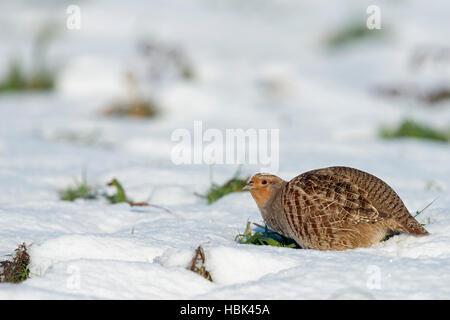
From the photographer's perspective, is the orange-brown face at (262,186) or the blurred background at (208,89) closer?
the orange-brown face at (262,186)

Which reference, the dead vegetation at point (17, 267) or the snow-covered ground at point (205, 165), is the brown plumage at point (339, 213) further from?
the dead vegetation at point (17, 267)

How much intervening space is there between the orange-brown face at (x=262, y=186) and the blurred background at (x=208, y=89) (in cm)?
117

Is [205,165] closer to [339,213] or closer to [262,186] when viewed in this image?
[262,186]

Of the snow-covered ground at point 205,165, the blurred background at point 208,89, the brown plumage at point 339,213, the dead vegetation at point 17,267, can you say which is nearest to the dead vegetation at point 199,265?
the snow-covered ground at point 205,165

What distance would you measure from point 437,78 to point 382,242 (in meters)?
6.95

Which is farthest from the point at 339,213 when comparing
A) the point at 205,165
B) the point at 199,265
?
the point at 205,165

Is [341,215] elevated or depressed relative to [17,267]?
elevated

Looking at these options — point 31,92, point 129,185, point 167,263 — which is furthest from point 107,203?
point 31,92

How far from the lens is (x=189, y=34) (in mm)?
13820

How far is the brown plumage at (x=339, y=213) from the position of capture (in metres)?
2.85

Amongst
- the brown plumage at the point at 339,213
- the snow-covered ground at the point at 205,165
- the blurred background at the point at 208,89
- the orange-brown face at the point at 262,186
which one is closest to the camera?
the snow-covered ground at the point at 205,165

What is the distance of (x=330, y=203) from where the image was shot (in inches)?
113

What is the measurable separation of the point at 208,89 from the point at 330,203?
6.18 meters

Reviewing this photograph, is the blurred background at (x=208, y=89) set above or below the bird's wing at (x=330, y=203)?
above
